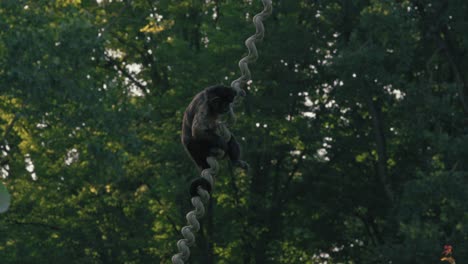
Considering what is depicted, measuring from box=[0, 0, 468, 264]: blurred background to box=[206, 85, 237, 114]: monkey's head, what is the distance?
73.2ft

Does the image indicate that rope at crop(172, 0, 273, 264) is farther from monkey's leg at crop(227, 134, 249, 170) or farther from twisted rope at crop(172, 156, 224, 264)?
monkey's leg at crop(227, 134, 249, 170)

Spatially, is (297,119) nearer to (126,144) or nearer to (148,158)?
(148,158)

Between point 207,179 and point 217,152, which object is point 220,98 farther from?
point 207,179

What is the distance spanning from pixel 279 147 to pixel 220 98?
28.3 metres

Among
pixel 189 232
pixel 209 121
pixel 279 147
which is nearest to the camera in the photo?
pixel 189 232

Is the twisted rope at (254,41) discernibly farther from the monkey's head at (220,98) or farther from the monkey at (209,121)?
the monkey's head at (220,98)

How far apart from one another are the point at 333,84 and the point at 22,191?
9.21 metres

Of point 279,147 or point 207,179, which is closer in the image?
point 207,179

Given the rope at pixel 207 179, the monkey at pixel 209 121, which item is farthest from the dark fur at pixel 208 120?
the rope at pixel 207 179

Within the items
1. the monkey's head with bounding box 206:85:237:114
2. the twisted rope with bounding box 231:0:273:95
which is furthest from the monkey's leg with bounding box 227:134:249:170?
the twisted rope with bounding box 231:0:273:95

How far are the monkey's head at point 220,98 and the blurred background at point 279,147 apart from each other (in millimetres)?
22324

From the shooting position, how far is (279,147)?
33.6 metres

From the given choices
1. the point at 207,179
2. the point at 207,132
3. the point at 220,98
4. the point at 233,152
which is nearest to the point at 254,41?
the point at 207,179

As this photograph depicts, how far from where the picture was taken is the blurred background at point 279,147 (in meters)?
29.6
